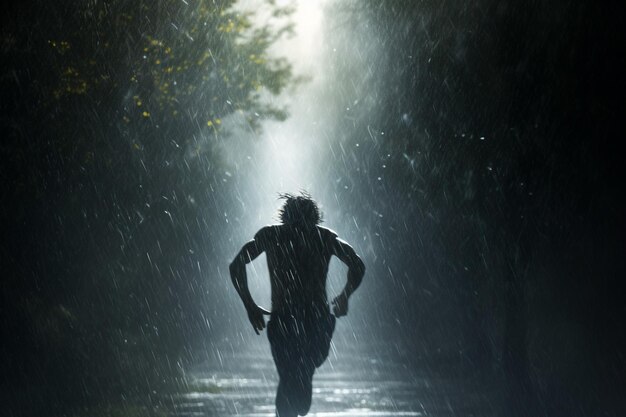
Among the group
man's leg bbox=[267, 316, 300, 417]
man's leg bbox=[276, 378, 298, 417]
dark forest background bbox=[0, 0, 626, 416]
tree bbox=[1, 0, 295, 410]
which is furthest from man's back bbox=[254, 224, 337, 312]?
tree bbox=[1, 0, 295, 410]

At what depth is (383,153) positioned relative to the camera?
2870 cm

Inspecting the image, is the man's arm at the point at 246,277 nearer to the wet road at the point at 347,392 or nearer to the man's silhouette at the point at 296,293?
the man's silhouette at the point at 296,293

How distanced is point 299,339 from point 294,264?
1.69 ft

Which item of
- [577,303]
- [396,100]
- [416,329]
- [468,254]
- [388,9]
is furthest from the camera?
[416,329]

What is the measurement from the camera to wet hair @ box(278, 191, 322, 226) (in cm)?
741

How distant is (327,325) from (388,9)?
35.2 feet

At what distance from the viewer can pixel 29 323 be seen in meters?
15.7

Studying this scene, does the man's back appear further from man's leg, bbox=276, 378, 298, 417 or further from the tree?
the tree

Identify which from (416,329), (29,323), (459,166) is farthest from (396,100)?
(416,329)

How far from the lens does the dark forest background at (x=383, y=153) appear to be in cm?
1448

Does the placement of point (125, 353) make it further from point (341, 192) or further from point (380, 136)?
point (341, 192)

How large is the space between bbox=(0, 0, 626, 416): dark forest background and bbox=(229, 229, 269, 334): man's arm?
15.0 feet

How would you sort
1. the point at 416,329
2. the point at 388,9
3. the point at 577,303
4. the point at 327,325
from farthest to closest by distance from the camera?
1. the point at 416,329
2. the point at 577,303
3. the point at 388,9
4. the point at 327,325

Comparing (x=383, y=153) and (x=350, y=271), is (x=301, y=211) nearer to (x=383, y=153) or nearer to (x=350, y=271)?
(x=350, y=271)
